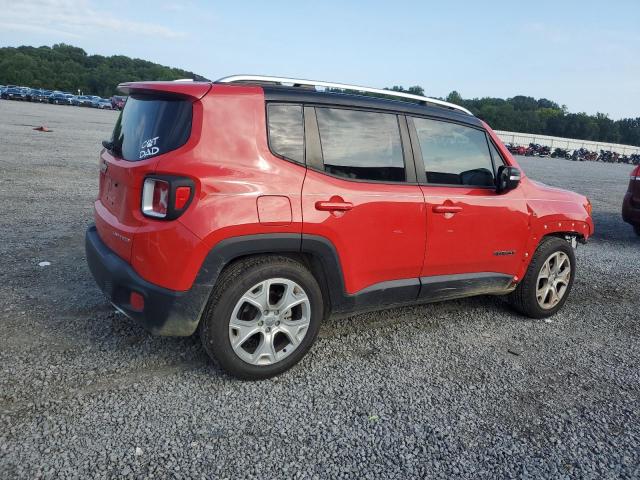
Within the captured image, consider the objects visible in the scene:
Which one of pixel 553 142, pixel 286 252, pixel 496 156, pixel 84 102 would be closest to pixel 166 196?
pixel 286 252

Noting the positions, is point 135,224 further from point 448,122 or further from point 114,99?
point 114,99

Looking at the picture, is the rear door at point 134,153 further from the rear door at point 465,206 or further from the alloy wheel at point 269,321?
the rear door at point 465,206

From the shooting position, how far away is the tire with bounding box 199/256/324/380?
296cm

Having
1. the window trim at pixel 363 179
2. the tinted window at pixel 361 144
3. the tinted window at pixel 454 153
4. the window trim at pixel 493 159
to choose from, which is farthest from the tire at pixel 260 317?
the window trim at pixel 493 159

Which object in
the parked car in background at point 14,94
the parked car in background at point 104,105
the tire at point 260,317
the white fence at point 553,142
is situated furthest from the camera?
the white fence at point 553,142

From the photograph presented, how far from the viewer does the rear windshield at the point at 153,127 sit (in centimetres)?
288

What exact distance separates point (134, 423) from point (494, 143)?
11.1ft

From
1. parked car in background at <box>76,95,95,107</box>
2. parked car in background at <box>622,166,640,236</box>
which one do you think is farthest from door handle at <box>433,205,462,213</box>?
parked car in background at <box>76,95,95,107</box>

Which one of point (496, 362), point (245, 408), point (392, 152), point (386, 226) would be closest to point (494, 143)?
point (392, 152)

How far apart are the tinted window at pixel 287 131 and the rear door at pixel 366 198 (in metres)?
0.06

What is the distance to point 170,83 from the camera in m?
3.10

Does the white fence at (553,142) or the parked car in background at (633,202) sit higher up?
the white fence at (553,142)

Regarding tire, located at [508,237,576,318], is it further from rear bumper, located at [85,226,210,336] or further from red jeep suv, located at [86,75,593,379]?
rear bumper, located at [85,226,210,336]

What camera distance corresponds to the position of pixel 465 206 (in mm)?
3781
